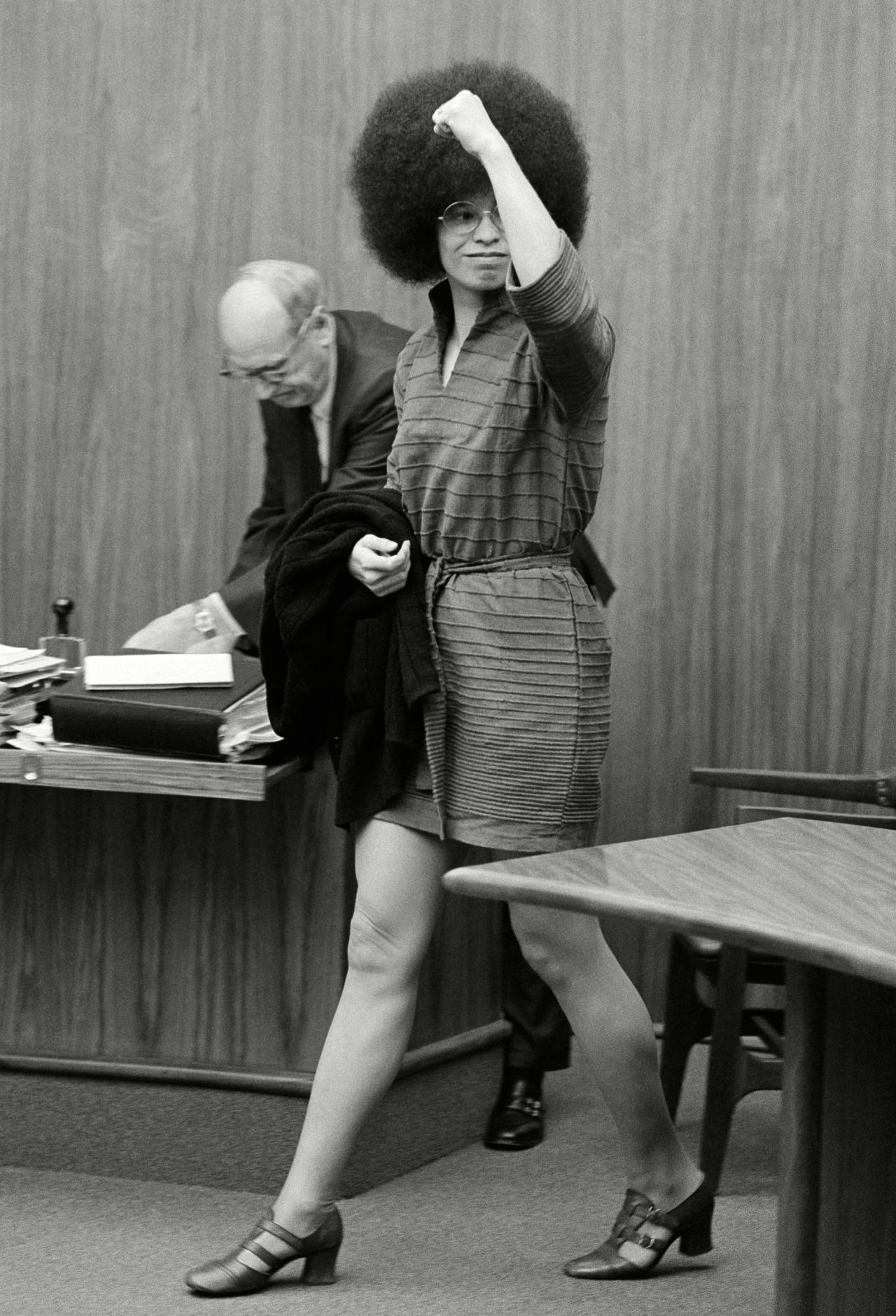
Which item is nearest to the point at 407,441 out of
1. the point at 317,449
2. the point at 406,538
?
the point at 406,538

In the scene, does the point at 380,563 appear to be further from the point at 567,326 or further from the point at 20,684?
the point at 20,684

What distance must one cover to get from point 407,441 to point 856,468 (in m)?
1.52

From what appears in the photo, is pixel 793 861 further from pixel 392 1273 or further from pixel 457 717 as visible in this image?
pixel 392 1273

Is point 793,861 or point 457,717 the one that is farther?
point 457,717

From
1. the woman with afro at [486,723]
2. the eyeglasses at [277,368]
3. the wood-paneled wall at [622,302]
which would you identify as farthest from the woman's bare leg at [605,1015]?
the wood-paneled wall at [622,302]

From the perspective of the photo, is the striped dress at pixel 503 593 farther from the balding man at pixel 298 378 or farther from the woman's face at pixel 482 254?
the balding man at pixel 298 378

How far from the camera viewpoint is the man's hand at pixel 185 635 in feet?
9.27

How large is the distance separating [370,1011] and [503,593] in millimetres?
593

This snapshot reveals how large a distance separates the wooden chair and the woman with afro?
12.7 inches

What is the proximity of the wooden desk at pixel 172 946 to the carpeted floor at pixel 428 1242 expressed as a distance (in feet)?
0.31

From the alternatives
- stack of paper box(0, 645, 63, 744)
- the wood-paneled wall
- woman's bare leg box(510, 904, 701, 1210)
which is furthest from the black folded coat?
the wood-paneled wall

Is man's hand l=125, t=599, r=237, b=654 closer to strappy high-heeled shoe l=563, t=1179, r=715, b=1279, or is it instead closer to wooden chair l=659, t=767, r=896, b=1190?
wooden chair l=659, t=767, r=896, b=1190

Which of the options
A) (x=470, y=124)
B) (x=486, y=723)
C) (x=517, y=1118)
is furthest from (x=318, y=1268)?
(x=470, y=124)

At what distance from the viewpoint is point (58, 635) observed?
3059 millimetres
